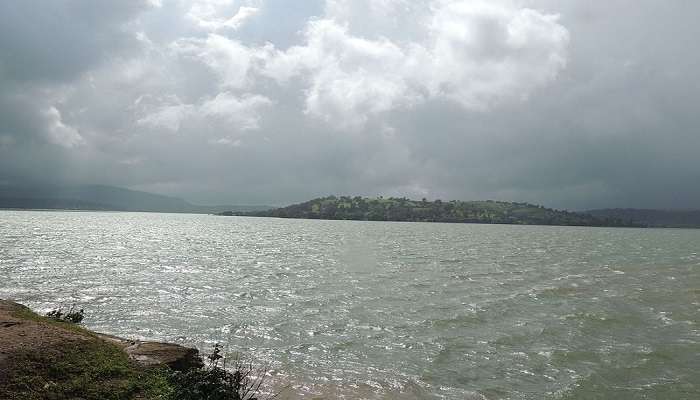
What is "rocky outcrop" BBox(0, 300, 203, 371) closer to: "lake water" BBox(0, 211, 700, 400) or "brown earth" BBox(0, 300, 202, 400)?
"brown earth" BBox(0, 300, 202, 400)

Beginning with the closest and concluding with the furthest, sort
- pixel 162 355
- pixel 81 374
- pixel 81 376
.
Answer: pixel 81 376
pixel 81 374
pixel 162 355

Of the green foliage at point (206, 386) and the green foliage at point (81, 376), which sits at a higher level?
the green foliage at point (81, 376)

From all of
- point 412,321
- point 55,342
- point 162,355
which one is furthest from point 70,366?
point 412,321

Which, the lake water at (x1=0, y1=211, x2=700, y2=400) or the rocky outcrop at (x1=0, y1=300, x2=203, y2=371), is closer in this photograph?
the rocky outcrop at (x1=0, y1=300, x2=203, y2=371)

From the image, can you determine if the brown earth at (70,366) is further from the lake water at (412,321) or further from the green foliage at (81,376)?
the lake water at (412,321)

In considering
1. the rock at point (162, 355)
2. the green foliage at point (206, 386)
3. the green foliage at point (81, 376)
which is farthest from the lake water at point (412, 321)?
the green foliage at point (81, 376)

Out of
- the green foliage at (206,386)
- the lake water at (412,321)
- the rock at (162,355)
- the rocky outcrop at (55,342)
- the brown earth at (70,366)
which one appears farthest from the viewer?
the lake water at (412,321)

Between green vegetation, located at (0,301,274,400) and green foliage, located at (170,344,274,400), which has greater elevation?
green vegetation, located at (0,301,274,400)

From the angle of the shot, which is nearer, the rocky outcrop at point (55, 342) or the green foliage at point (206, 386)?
the green foliage at point (206, 386)

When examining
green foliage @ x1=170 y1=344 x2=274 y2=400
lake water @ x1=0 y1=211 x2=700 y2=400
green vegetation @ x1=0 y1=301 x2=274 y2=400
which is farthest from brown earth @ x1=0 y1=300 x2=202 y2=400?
lake water @ x1=0 y1=211 x2=700 y2=400

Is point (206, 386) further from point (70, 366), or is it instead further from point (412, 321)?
point (412, 321)

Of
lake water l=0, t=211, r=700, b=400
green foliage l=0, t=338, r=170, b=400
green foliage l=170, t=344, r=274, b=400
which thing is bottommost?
lake water l=0, t=211, r=700, b=400

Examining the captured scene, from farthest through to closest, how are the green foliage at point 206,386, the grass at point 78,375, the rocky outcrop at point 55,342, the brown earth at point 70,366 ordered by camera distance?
the rocky outcrop at point 55,342, the green foliage at point 206,386, the brown earth at point 70,366, the grass at point 78,375

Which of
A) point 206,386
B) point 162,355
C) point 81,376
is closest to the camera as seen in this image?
point 81,376
